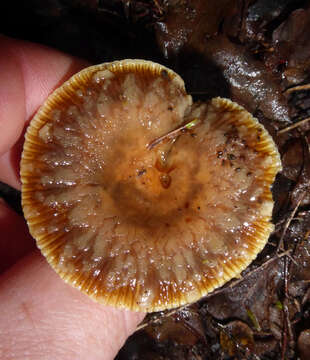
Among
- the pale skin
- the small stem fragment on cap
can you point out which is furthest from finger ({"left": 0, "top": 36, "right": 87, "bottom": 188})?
the small stem fragment on cap

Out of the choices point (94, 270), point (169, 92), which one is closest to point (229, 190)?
point (169, 92)

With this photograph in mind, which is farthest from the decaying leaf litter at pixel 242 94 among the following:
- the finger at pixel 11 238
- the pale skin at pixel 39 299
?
the finger at pixel 11 238

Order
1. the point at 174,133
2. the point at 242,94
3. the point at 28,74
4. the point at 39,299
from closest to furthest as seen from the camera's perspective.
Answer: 1. the point at 174,133
2. the point at 39,299
3. the point at 28,74
4. the point at 242,94

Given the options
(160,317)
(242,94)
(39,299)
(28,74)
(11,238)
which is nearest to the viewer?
Answer: (39,299)

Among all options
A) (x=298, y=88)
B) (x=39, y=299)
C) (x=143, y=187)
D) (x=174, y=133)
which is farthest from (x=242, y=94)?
(x=39, y=299)

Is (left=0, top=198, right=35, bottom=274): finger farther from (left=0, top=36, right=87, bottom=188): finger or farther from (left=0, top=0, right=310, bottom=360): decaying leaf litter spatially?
(left=0, top=0, right=310, bottom=360): decaying leaf litter

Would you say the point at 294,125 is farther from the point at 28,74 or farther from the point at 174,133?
the point at 28,74
